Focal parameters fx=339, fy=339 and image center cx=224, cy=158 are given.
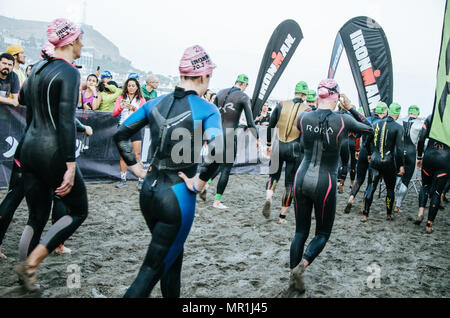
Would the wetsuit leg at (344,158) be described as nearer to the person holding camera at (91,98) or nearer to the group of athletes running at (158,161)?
the group of athletes running at (158,161)

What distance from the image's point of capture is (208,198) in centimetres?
722

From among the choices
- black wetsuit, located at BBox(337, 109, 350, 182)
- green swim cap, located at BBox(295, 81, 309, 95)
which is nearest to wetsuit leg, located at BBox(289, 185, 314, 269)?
green swim cap, located at BBox(295, 81, 309, 95)

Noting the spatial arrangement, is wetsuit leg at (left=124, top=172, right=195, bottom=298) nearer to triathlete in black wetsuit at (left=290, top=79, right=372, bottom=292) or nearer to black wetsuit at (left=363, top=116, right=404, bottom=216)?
triathlete in black wetsuit at (left=290, top=79, right=372, bottom=292)

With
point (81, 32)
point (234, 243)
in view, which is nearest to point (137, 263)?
point (234, 243)

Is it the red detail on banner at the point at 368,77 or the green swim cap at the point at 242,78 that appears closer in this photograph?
the green swim cap at the point at 242,78

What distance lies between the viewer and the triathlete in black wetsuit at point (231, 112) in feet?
20.6

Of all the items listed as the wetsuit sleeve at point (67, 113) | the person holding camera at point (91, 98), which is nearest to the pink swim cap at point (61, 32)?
the wetsuit sleeve at point (67, 113)

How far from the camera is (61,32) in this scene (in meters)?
2.69

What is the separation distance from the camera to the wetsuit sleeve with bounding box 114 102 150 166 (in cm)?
Answer: 247

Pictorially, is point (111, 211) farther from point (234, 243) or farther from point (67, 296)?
point (67, 296)

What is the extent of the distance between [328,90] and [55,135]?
2.62 m

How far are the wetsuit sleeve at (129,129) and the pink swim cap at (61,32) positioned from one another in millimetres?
890

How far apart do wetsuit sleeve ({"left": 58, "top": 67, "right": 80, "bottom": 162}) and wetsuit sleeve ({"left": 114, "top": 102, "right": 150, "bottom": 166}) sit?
40 cm

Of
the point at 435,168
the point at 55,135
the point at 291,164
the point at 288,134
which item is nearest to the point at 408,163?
the point at 435,168
